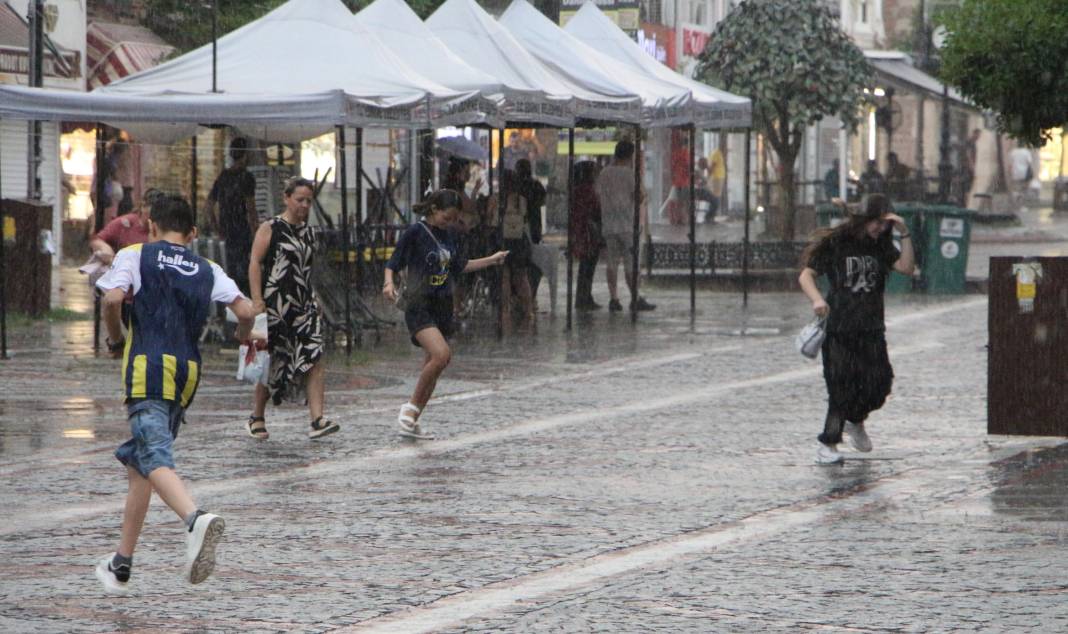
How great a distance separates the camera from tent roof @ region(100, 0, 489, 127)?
57.4 ft

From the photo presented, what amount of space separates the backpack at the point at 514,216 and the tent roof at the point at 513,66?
1.10 meters

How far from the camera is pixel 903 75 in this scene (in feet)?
143

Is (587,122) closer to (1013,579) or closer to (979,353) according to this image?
(979,353)

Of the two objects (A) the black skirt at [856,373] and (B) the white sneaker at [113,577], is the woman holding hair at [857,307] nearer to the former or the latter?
(A) the black skirt at [856,373]

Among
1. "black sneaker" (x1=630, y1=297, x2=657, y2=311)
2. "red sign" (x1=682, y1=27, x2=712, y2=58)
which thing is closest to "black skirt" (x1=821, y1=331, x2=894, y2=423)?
"black sneaker" (x1=630, y1=297, x2=657, y2=311)

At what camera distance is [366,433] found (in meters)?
12.7

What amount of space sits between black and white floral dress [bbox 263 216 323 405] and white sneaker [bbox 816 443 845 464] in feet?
10.2

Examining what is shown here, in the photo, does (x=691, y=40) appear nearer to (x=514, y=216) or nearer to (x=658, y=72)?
(x=658, y=72)

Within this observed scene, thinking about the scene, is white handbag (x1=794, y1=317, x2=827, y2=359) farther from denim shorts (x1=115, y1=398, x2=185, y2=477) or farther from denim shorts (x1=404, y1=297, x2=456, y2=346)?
denim shorts (x1=115, y1=398, x2=185, y2=477)

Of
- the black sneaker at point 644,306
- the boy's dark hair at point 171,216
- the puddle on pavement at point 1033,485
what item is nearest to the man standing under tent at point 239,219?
the black sneaker at point 644,306

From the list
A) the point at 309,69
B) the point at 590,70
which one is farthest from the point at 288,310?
the point at 590,70

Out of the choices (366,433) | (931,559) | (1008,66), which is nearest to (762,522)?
(931,559)

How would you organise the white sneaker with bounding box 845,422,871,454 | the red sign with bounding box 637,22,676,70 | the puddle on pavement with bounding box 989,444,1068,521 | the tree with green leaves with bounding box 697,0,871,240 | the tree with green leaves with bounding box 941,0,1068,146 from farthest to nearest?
the red sign with bounding box 637,22,676,70 < the tree with green leaves with bounding box 697,0,871,240 < the tree with green leaves with bounding box 941,0,1068,146 < the white sneaker with bounding box 845,422,871,454 < the puddle on pavement with bounding box 989,444,1068,521

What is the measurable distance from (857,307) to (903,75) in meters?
33.0
